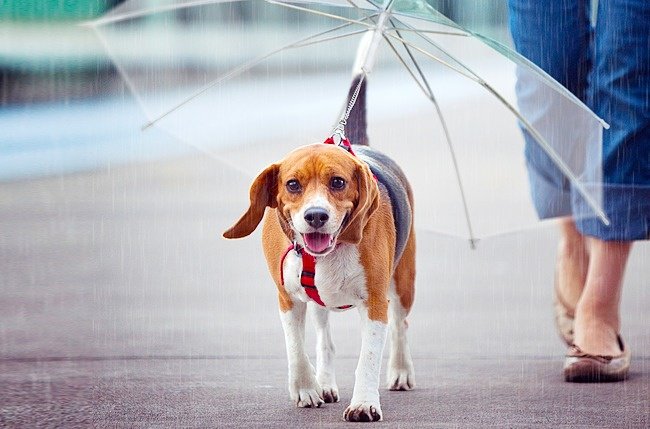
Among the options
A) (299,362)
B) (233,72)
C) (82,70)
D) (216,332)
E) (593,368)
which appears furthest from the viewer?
(82,70)

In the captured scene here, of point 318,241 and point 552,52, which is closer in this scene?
point 318,241

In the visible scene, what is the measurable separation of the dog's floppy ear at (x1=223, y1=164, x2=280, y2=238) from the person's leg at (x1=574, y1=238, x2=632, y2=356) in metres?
1.83

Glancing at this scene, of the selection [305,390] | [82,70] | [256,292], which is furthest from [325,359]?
[82,70]

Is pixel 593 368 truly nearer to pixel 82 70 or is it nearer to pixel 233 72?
pixel 233 72

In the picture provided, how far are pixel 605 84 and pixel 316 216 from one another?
6.69 ft

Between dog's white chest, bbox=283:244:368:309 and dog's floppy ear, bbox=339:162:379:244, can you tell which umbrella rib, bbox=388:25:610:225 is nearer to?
dog's floppy ear, bbox=339:162:379:244

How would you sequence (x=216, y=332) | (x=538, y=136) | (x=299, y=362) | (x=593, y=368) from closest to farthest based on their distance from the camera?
1. (x=299, y=362)
2. (x=538, y=136)
3. (x=593, y=368)
4. (x=216, y=332)

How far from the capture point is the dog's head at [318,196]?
4301 millimetres

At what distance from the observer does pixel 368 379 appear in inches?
180

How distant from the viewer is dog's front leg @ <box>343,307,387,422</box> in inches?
180

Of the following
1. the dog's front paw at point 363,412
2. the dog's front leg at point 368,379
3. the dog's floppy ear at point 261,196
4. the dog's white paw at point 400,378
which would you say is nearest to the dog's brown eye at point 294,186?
the dog's floppy ear at point 261,196

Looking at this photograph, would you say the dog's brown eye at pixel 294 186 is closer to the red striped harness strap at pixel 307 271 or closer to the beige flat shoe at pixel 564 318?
the red striped harness strap at pixel 307 271

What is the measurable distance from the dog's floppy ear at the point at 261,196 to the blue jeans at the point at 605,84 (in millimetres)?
1814

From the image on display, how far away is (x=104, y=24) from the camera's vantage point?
5637mm
